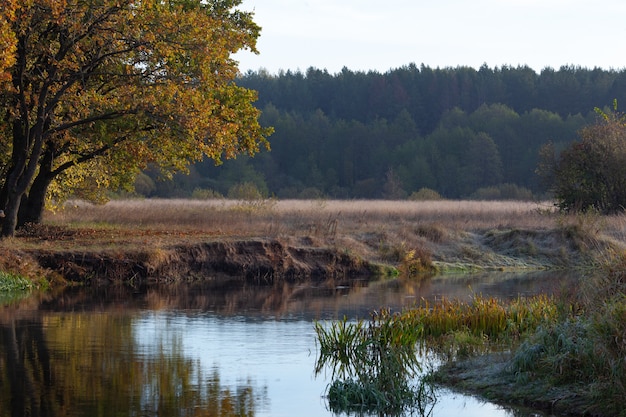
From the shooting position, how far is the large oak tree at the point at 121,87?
28.8 metres

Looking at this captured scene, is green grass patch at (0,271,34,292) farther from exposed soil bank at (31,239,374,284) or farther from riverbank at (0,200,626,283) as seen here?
exposed soil bank at (31,239,374,284)

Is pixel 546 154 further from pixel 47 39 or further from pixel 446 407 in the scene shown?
pixel 446 407

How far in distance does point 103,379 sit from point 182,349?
10.1ft

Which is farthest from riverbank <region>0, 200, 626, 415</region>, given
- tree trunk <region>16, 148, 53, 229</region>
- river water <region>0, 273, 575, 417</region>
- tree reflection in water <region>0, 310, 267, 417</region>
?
tree reflection in water <region>0, 310, 267, 417</region>

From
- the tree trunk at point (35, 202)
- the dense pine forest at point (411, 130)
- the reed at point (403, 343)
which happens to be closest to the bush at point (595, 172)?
the tree trunk at point (35, 202)

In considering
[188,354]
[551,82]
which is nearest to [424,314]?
[188,354]

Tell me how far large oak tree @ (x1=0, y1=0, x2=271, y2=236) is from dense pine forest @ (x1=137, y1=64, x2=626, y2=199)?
6295 centimetres

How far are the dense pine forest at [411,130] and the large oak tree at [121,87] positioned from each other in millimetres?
62951

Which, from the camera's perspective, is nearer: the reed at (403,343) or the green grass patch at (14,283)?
the reed at (403,343)

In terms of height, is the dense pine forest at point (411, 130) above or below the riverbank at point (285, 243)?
above

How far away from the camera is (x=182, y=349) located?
18469 millimetres

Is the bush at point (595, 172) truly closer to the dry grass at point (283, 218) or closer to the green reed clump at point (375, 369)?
the dry grass at point (283, 218)

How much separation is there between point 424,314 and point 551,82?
401 ft

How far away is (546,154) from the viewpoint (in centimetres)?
5003
